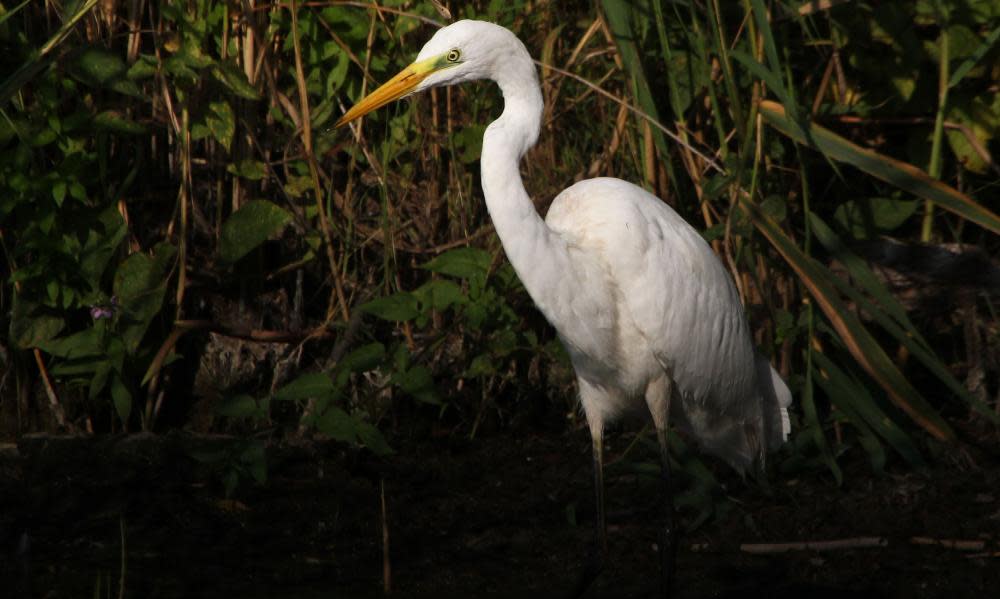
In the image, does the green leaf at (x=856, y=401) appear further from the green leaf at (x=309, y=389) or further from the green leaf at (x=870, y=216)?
the green leaf at (x=309, y=389)

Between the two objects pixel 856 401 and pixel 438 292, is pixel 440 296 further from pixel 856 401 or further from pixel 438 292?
pixel 856 401

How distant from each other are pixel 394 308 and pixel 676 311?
36.5 inches

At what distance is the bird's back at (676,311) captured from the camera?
3318 mm

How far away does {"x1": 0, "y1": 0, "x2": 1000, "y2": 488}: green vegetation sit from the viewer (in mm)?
3840

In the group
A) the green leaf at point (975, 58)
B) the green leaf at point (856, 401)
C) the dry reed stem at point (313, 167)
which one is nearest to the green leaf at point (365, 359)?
the dry reed stem at point (313, 167)

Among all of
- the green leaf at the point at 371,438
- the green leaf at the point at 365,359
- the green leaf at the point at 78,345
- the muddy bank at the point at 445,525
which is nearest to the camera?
the muddy bank at the point at 445,525

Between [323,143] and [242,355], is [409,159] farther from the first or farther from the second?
[242,355]

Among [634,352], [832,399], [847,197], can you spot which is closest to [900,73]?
[847,197]

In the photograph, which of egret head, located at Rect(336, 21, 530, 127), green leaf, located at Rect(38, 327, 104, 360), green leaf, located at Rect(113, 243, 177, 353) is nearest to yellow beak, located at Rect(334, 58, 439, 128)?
egret head, located at Rect(336, 21, 530, 127)

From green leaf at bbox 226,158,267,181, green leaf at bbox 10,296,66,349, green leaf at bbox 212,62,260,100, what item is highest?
green leaf at bbox 212,62,260,100

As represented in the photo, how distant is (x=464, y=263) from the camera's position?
3.96 m

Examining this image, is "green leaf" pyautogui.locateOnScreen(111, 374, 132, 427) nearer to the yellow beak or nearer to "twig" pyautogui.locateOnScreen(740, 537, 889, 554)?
the yellow beak

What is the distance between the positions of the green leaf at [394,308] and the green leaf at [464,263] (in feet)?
0.42

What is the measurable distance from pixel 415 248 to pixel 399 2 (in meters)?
0.84
